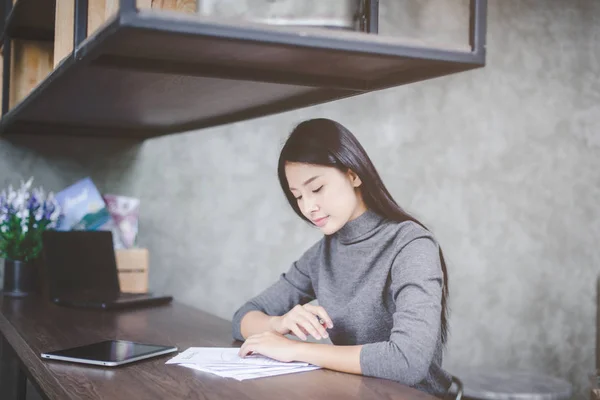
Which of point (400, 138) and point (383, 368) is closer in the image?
point (383, 368)

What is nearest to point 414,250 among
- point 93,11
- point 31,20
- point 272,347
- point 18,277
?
point 272,347

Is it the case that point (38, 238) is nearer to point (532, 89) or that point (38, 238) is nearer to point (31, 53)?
point (31, 53)

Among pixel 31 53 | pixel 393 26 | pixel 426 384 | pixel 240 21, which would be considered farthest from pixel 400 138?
pixel 240 21

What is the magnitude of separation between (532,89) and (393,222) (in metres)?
2.46

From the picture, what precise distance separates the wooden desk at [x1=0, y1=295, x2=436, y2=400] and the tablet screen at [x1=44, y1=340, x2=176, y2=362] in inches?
1.2

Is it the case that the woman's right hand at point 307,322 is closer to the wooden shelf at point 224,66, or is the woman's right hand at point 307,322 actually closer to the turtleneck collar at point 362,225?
the turtleneck collar at point 362,225

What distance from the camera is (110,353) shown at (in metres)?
1.43

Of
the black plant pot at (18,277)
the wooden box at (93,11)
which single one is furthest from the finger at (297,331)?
the black plant pot at (18,277)

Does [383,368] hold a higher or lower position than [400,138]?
lower

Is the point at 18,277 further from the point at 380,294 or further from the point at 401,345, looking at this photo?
the point at 401,345

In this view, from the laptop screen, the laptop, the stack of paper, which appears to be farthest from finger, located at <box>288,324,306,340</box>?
the laptop screen

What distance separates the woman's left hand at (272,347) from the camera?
1.38m

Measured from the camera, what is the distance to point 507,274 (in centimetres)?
375

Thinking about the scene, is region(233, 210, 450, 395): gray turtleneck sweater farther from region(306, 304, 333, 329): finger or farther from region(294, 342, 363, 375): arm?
region(306, 304, 333, 329): finger
